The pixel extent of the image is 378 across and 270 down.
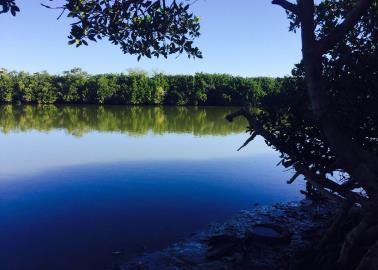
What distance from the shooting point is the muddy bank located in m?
9.82

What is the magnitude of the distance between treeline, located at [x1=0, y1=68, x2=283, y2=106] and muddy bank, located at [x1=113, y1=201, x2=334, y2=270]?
75228 mm

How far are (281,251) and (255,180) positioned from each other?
9.43 metres

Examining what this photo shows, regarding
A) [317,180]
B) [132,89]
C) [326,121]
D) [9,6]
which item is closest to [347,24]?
[326,121]

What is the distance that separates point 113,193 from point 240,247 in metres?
7.61

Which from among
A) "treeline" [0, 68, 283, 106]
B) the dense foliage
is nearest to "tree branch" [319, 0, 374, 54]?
the dense foliage

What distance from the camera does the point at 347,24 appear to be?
5980 millimetres

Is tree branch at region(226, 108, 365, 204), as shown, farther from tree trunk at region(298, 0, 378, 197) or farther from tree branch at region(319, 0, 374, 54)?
tree branch at region(319, 0, 374, 54)

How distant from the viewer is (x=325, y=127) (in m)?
6.41

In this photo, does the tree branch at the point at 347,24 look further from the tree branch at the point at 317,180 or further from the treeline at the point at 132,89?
the treeline at the point at 132,89

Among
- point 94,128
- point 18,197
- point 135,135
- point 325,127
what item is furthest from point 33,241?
point 94,128

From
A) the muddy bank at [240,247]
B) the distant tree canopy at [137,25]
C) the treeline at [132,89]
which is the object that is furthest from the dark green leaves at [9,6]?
the treeline at [132,89]

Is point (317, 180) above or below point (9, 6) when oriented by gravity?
below

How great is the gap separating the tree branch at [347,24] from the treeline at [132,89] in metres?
81.3

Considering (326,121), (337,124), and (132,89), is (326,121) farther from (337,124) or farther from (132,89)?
(132,89)
